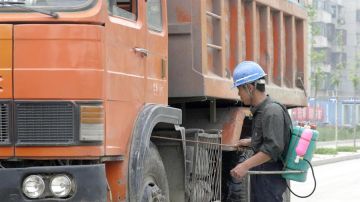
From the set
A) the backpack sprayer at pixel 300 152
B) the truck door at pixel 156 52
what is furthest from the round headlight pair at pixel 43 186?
the backpack sprayer at pixel 300 152

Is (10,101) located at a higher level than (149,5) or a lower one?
lower

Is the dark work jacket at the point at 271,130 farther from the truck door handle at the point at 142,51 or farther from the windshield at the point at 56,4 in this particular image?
the windshield at the point at 56,4

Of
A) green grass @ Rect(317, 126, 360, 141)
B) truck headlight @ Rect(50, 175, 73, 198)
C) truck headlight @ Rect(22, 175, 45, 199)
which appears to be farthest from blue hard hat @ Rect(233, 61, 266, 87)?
green grass @ Rect(317, 126, 360, 141)

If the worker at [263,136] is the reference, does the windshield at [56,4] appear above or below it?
above

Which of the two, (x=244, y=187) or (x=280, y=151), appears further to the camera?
(x=244, y=187)

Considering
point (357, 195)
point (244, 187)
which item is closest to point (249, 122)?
point (244, 187)

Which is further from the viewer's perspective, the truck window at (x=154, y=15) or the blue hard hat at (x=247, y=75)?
the truck window at (x=154, y=15)

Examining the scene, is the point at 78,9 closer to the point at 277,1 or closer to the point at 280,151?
the point at 280,151

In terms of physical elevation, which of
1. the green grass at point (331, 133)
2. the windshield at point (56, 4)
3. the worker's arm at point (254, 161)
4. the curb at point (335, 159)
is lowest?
the curb at point (335, 159)

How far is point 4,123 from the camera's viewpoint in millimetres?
4934

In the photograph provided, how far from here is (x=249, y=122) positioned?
8.87 m

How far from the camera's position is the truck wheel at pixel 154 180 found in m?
5.68

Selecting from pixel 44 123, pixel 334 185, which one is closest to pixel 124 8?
pixel 44 123

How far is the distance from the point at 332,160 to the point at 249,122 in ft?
59.4
